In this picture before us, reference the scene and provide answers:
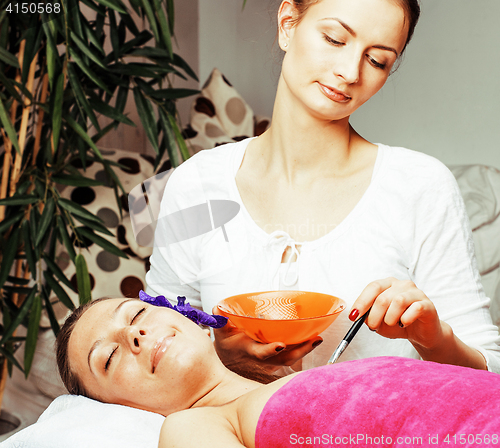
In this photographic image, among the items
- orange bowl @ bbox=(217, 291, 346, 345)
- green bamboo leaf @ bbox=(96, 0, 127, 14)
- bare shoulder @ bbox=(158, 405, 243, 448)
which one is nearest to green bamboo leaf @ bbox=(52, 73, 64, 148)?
green bamboo leaf @ bbox=(96, 0, 127, 14)

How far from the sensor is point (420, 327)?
0.65m

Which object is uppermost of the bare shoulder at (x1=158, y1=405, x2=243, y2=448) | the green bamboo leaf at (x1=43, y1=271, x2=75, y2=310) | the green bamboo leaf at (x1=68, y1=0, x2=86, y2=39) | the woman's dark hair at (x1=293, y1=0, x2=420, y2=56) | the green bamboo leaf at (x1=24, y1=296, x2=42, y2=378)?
the green bamboo leaf at (x1=68, y1=0, x2=86, y2=39)

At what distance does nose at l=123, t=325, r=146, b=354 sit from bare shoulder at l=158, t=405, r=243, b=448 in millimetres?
167

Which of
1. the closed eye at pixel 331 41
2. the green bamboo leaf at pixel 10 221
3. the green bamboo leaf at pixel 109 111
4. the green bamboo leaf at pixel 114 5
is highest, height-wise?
the green bamboo leaf at pixel 114 5

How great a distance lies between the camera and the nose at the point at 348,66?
785 mm

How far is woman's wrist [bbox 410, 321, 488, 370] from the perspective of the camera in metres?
0.68

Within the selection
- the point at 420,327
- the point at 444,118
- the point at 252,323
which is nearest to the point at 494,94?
the point at 444,118

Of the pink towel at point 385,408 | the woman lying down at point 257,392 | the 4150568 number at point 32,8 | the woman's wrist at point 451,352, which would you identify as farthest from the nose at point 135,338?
the 4150568 number at point 32,8

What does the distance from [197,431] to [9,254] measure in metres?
1.07

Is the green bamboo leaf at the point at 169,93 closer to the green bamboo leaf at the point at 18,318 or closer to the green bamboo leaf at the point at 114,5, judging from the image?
the green bamboo leaf at the point at 114,5

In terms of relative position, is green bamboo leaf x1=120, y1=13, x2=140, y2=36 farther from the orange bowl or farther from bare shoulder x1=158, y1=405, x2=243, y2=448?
bare shoulder x1=158, y1=405, x2=243, y2=448

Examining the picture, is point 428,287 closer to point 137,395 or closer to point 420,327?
point 420,327

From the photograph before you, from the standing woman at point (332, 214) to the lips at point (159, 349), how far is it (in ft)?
0.36

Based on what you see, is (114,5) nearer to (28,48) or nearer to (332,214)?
(28,48)
